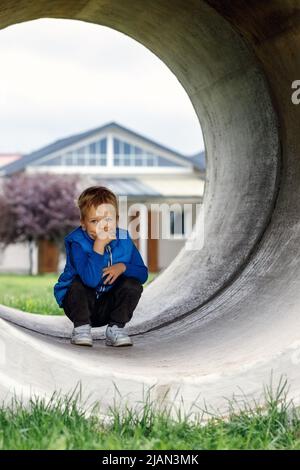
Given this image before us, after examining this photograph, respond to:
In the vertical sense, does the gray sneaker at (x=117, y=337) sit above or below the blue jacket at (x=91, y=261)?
below

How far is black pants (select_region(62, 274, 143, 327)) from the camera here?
15.6 feet

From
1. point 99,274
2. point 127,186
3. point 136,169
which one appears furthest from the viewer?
point 136,169

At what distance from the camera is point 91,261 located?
4.77 m

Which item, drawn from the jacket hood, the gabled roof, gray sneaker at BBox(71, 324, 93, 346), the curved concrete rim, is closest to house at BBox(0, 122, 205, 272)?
the gabled roof

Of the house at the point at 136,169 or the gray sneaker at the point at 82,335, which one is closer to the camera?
the gray sneaker at the point at 82,335

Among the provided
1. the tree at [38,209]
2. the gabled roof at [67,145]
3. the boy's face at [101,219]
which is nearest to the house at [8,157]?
the gabled roof at [67,145]

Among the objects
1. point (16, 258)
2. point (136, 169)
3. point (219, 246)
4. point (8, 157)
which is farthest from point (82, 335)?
point (8, 157)

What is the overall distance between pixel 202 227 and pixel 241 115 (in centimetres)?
99

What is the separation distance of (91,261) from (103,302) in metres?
0.28

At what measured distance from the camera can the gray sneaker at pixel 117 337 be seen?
16.1 feet

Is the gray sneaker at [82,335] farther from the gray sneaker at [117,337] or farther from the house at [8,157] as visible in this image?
the house at [8,157]

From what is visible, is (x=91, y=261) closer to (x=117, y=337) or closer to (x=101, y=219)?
(x=101, y=219)

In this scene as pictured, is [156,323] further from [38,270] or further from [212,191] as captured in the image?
[38,270]
